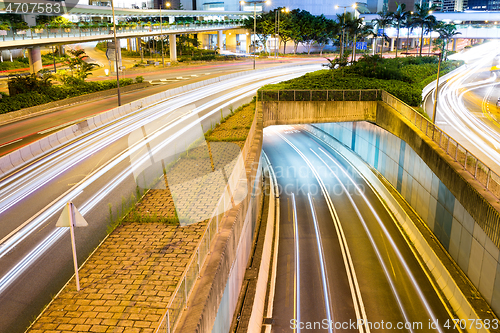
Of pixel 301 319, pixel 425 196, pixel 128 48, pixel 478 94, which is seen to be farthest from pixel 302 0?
pixel 301 319

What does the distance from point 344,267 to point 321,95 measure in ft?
55.1

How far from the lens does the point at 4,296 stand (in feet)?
38.1

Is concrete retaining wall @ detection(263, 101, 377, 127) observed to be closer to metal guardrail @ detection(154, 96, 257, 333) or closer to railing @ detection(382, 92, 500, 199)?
railing @ detection(382, 92, 500, 199)

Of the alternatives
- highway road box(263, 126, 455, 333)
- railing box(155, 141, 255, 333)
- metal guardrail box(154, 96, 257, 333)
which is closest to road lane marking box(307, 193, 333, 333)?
highway road box(263, 126, 455, 333)

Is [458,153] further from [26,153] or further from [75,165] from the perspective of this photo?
[26,153]

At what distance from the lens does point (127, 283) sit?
11758mm

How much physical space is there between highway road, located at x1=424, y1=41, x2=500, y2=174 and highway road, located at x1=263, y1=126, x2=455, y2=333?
7651 millimetres

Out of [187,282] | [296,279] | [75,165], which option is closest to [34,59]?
[75,165]

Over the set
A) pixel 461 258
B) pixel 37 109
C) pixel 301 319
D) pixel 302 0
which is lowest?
pixel 301 319

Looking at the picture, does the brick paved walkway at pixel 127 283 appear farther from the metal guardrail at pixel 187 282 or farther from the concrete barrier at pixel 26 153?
the concrete barrier at pixel 26 153

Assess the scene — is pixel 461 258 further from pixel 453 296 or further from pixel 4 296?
pixel 4 296

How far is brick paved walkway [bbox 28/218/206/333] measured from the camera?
9970mm

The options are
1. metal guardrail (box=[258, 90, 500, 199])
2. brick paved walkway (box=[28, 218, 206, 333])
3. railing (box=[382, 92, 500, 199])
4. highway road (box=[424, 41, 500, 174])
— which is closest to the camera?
brick paved walkway (box=[28, 218, 206, 333])

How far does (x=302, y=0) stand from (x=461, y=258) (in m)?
110
